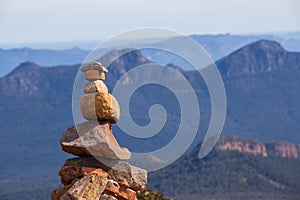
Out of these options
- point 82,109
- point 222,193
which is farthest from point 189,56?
point 222,193

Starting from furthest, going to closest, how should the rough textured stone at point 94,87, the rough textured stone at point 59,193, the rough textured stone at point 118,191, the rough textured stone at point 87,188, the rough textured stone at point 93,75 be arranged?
the rough textured stone at point 93,75 → the rough textured stone at point 94,87 → the rough textured stone at point 59,193 → the rough textured stone at point 118,191 → the rough textured stone at point 87,188

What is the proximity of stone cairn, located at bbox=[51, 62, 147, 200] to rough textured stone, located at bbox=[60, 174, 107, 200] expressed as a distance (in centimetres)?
9

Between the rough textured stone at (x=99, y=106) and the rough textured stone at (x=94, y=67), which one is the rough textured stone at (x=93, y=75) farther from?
the rough textured stone at (x=99, y=106)

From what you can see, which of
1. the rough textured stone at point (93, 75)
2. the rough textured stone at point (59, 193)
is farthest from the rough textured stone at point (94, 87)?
the rough textured stone at point (59, 193)

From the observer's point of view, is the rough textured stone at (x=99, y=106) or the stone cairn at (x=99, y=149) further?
the rough textured stone at (x=99, y=106)

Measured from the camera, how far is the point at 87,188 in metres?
23.7

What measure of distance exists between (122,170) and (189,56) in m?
7.64

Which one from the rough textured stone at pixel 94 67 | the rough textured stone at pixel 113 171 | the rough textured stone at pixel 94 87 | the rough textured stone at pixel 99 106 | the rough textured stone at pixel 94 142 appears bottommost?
the rough textured stone at pixel 113 171

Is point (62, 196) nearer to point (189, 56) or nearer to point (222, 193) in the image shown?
point (189, 56)

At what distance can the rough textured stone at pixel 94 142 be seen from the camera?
24.6 meters

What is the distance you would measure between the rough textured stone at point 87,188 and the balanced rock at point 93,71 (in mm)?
3260

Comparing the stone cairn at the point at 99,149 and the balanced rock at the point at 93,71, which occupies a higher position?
the balanced rock at the point at 93,71

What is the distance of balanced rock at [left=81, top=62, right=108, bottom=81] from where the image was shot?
82.6 ft

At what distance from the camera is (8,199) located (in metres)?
200
